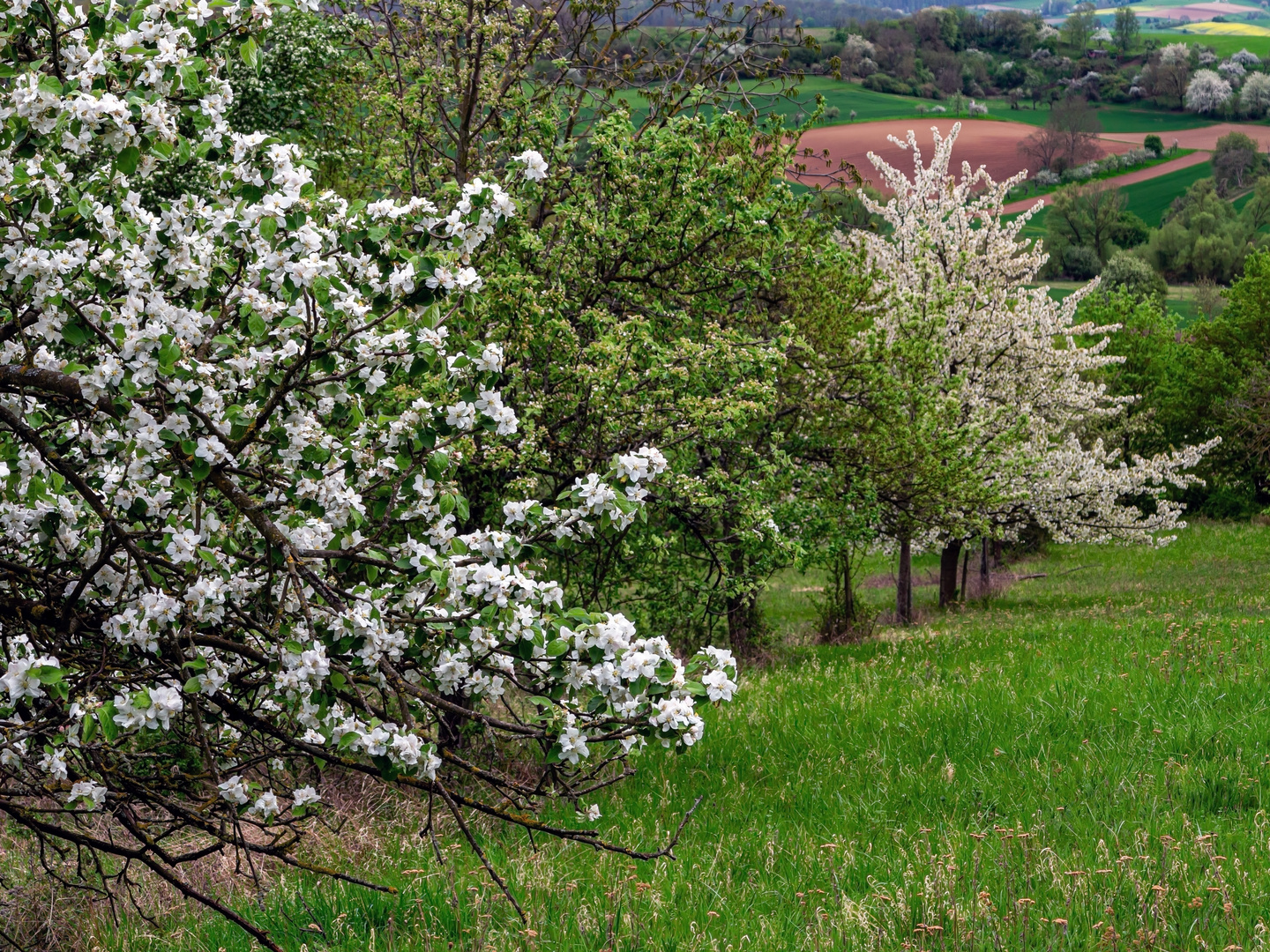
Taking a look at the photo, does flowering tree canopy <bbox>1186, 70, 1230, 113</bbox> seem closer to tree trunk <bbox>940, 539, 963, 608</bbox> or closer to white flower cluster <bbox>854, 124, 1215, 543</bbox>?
white flower cluster <bbox>854, 124, 1215, 543</bbox>

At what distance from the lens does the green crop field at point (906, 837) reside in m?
4.70

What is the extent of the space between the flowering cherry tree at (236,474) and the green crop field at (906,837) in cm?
122

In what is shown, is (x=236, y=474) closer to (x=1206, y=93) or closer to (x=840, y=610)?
(x=840, y=610)

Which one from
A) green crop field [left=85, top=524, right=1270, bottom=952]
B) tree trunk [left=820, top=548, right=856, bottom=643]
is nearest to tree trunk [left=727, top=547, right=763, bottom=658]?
tree trunk [left=820, top=548, right=856, bottom=643]

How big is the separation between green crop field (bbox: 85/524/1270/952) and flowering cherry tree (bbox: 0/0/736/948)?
122 cm

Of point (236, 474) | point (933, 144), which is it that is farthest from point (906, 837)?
point (933, 144)

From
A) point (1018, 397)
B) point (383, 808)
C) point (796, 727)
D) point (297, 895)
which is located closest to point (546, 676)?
point (297, 895)

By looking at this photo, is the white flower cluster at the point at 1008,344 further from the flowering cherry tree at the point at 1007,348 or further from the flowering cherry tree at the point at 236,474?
the flowering cherry tree at the point at 236,474

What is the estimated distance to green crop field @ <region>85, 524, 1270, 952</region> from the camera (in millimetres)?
4699

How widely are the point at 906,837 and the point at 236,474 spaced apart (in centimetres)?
437

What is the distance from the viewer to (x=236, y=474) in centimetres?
419

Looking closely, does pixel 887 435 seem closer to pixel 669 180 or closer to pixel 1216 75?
pixel 669 180

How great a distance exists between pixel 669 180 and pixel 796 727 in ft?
18.9

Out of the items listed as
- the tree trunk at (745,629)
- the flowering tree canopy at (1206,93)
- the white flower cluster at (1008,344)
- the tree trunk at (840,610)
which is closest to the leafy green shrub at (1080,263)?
the flowering tree canopy at (1206,93)
